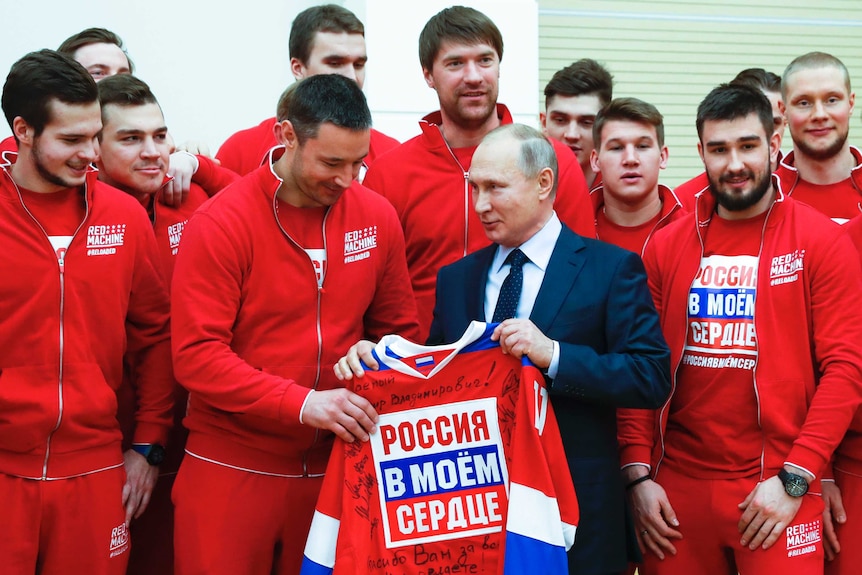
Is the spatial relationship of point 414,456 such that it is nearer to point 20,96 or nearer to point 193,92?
point 20,96

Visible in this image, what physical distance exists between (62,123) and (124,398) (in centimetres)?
112

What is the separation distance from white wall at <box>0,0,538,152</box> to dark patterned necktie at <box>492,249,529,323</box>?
3622 millimetres

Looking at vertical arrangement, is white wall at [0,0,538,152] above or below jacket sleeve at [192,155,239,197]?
above

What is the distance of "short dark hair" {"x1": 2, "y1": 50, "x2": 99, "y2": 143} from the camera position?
135 inches

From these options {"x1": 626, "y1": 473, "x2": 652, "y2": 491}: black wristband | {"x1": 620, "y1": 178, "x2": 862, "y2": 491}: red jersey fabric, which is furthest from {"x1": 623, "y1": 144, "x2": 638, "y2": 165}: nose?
{"x1": 626, "y1": 473, "x2": 652, "y2": 491}: black wristband

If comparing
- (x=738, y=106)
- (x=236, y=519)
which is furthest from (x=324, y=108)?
(x=738, y=106)

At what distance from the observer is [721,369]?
143 inches

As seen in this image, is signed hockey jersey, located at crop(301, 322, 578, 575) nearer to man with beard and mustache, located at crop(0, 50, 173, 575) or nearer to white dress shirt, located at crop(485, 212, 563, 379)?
white dress shirt, located at crop(485, 212, 563, 379)

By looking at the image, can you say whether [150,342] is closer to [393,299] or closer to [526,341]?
[393,299]

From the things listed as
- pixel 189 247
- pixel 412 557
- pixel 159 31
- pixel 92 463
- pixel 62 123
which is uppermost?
pixel 159 31

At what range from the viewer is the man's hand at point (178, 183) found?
13.8 ft

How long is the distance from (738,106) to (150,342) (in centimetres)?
237

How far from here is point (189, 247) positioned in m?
3.47

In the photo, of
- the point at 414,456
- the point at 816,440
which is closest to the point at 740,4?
the point at 816,440
